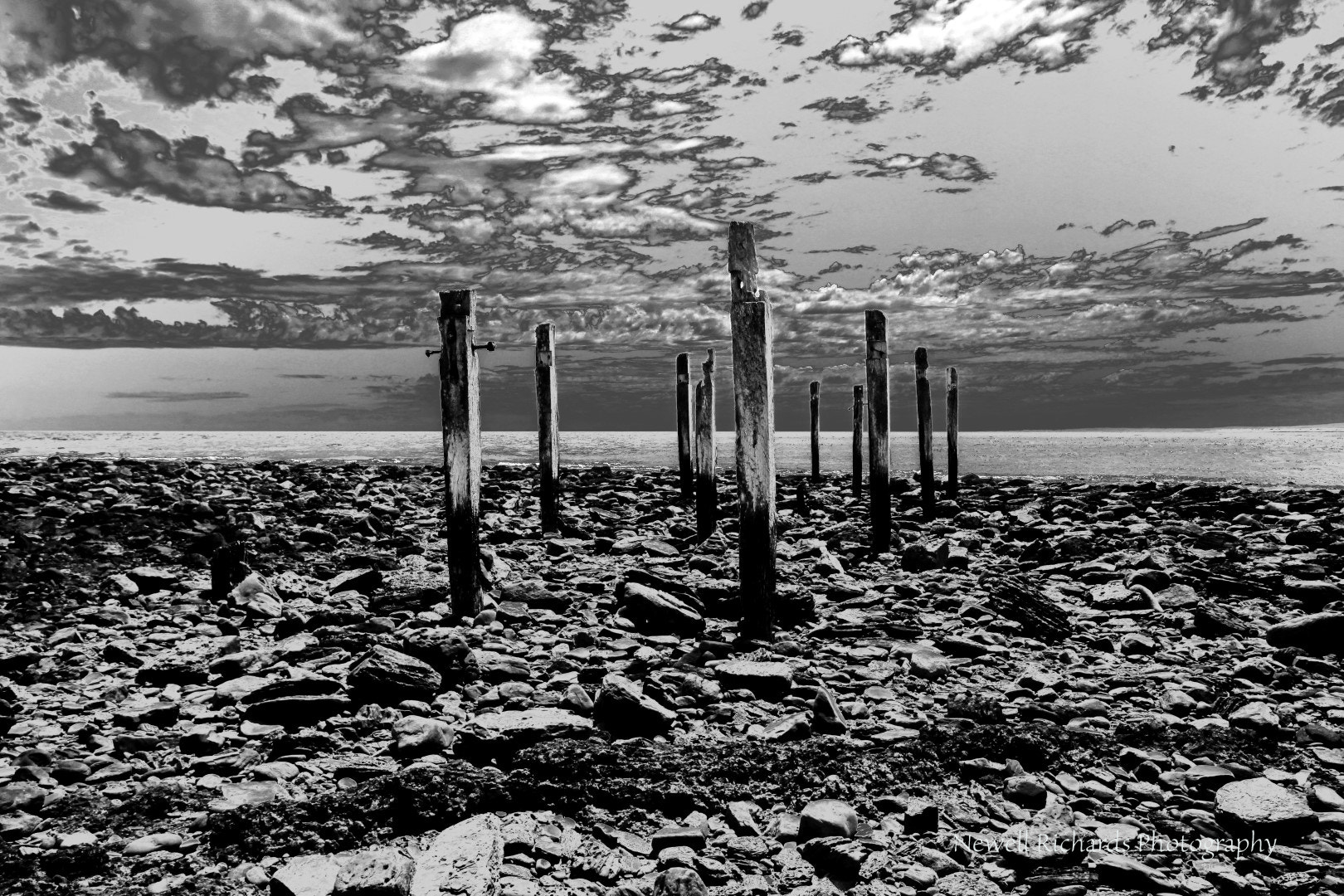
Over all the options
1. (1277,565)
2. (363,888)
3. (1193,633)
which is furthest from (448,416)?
(1277,565)

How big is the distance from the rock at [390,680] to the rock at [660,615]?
2.23m

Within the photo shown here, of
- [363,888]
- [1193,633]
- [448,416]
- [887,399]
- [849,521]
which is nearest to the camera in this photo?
[363,888]

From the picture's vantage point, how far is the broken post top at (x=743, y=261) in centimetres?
→ 756

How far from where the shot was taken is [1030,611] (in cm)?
804

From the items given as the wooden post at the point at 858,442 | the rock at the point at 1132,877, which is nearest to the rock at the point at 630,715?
the rock at the point at 1132,877

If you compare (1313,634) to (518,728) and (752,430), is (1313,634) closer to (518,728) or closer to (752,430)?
(752,430)

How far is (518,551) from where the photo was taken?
39.1ft

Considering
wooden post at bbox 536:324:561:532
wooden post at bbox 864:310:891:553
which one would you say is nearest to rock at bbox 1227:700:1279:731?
wooden post at bbox 864:310:891:553

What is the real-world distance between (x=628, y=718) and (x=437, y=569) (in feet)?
19.1

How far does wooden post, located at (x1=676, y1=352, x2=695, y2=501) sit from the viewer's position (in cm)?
2003

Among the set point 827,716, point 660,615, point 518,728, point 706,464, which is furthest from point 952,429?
point 518,728

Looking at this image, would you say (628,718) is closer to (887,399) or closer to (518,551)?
(518,551)

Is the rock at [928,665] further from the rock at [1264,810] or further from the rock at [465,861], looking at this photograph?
the rock at [465,861]

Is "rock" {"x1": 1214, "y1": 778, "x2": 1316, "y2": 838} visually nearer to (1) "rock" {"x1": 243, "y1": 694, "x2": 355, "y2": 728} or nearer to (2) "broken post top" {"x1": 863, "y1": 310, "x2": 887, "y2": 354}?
(1) "rock" {"x1": 243, "y1": 694, "x2": 355, "y2": 728}
